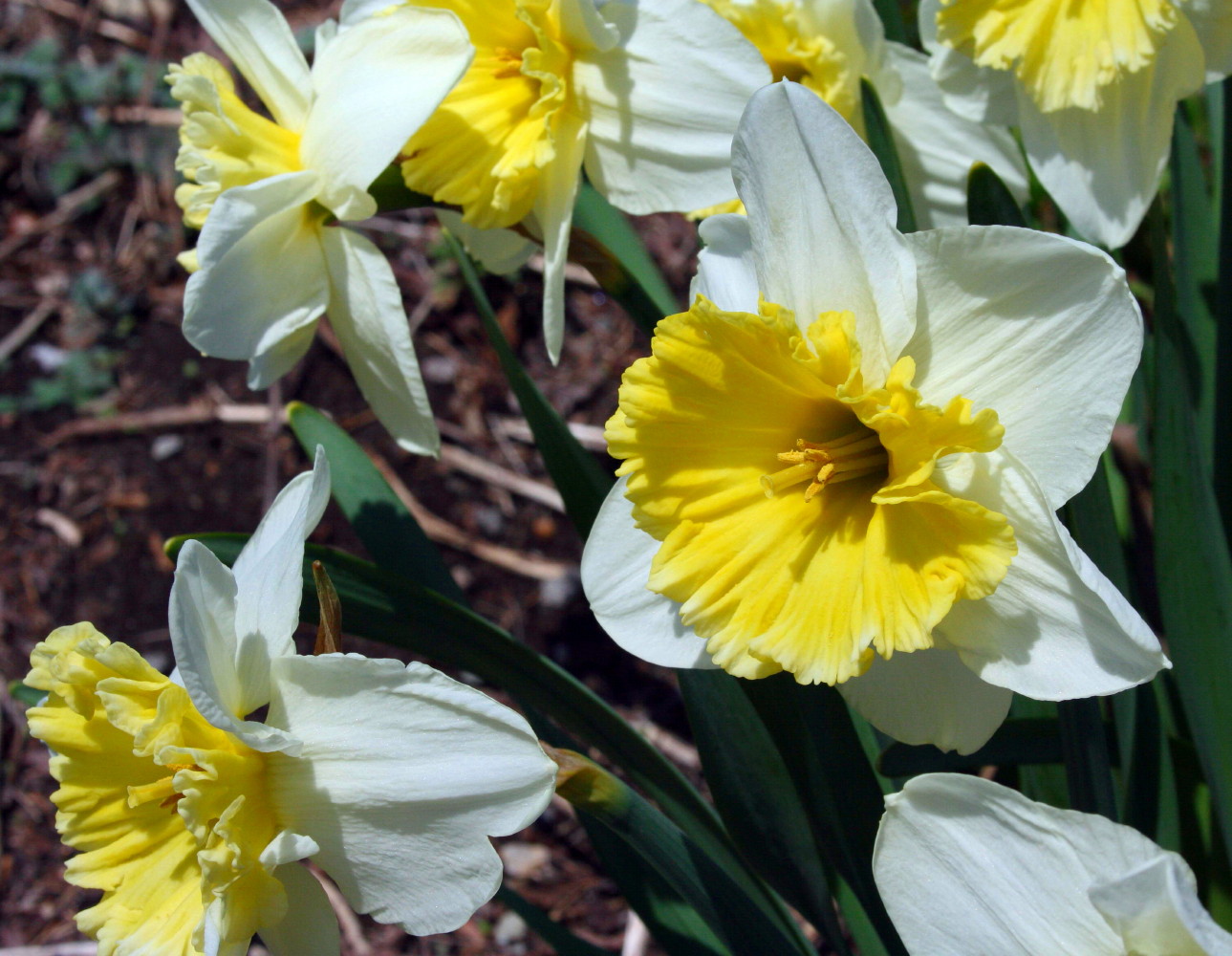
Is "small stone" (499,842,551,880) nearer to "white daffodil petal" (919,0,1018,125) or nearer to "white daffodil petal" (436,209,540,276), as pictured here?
"white daffodil petal" (436,209,540,276)

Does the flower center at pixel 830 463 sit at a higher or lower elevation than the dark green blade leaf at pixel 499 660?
higher

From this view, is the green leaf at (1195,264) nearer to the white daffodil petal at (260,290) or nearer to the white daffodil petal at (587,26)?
the white daffodil petal at (587,26)

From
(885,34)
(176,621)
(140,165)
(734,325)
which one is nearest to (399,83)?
(734,325)

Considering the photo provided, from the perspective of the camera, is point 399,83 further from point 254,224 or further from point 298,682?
point 298,682

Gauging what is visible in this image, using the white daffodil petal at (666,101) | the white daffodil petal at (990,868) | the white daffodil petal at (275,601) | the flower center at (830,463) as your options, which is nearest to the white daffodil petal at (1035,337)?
the flower center at (830,463)

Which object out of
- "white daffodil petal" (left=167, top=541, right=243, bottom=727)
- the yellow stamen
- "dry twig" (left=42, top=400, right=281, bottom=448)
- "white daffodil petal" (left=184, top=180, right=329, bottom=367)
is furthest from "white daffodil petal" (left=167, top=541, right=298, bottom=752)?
"dry twig" (left=42, top=400, right=281, bottom=448)

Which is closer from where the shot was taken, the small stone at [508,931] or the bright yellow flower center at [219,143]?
the bright yellow flower center at [219,143]
